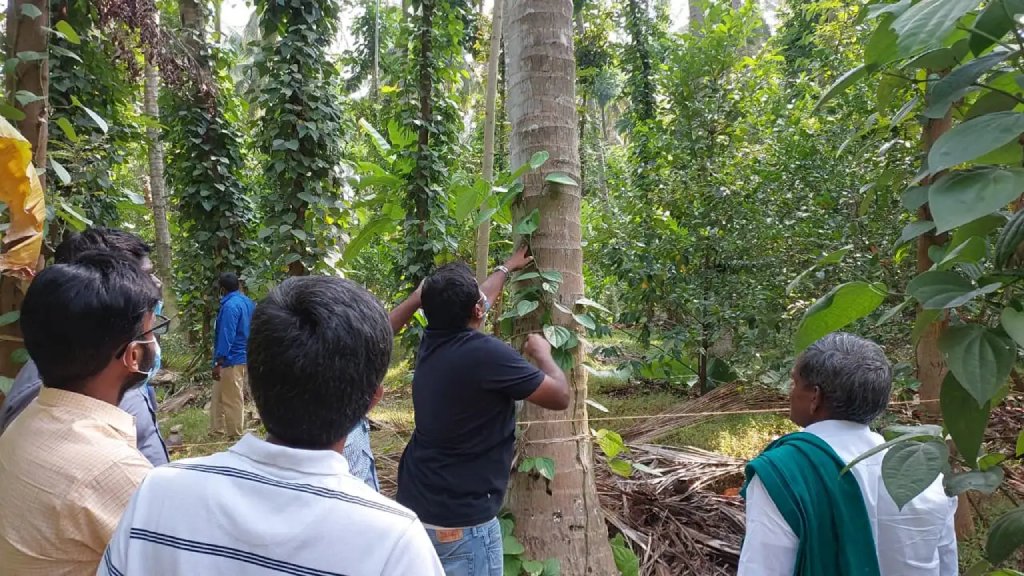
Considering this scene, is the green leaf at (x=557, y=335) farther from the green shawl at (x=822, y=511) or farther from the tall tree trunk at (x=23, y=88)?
the tall tree trunk at (x=23, y=88)

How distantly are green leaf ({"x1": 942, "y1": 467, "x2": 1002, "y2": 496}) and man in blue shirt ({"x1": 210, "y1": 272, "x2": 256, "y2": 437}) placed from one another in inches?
227

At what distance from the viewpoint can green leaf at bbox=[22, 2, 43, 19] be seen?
212 centimetres

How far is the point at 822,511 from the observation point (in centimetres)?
149

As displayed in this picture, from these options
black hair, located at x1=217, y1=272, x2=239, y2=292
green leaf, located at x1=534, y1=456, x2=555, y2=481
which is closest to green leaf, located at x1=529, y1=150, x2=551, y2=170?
green leaf, located at x1=534, y1=456, x2=555, y2=481

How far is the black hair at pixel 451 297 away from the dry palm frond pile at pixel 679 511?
1.67 m

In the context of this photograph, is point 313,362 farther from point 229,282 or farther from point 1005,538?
point 229,282

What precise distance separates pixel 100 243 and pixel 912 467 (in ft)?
8.37

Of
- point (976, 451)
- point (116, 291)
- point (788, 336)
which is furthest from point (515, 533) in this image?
point (788, 336)

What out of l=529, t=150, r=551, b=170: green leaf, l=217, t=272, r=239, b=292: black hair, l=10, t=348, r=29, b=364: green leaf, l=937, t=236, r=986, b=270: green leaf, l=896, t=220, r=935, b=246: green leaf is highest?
l=529, t=150, r=551, b=170: green leaf

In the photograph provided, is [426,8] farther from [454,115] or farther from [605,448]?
[605,448]

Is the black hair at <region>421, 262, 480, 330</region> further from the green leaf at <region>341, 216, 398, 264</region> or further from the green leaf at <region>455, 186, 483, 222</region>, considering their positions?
the green leaf at <region>341, 216, 398, 264</region>

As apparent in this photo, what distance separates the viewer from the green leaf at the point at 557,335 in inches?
97.5

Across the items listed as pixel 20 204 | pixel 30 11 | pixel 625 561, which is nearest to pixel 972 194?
pixel 20 204

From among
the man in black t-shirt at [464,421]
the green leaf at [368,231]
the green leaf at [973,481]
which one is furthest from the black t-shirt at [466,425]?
the green leaf at [368,231]
